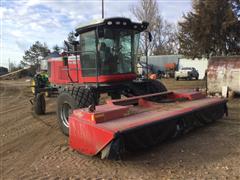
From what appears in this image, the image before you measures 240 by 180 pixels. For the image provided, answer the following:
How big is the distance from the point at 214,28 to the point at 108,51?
2379 cm

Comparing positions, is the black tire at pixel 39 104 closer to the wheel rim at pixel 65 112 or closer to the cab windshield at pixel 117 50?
the wheel rim at pixel 65 112

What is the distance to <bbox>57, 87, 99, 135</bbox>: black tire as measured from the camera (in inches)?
310

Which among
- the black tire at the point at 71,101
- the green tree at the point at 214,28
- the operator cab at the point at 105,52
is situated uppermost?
the green tree at the point at 214,28

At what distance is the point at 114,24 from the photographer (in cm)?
841

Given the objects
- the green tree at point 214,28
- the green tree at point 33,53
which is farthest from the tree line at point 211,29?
the green tree at point 33,53

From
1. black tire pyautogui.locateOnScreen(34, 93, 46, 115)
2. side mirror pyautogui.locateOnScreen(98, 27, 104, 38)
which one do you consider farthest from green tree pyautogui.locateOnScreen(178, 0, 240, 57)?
side mirror pyautogui.locateOnScreen(98, 27, 104, 38)

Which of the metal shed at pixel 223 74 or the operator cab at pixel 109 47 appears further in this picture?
the metal shed at pixel 223 74

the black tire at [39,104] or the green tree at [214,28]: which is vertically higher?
the green tree at [214,28]

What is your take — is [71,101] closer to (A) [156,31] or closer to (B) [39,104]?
(B) [39,104]

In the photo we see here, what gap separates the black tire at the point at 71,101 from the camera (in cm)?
788

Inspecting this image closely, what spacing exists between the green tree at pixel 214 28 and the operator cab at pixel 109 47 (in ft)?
73.2

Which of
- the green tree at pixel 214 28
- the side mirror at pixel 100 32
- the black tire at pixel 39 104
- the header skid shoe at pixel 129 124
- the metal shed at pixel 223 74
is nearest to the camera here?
the header skid shoe at pixel 129 124

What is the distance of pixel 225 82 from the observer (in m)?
14.3

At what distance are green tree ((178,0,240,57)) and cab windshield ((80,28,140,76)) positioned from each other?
73.3ft
